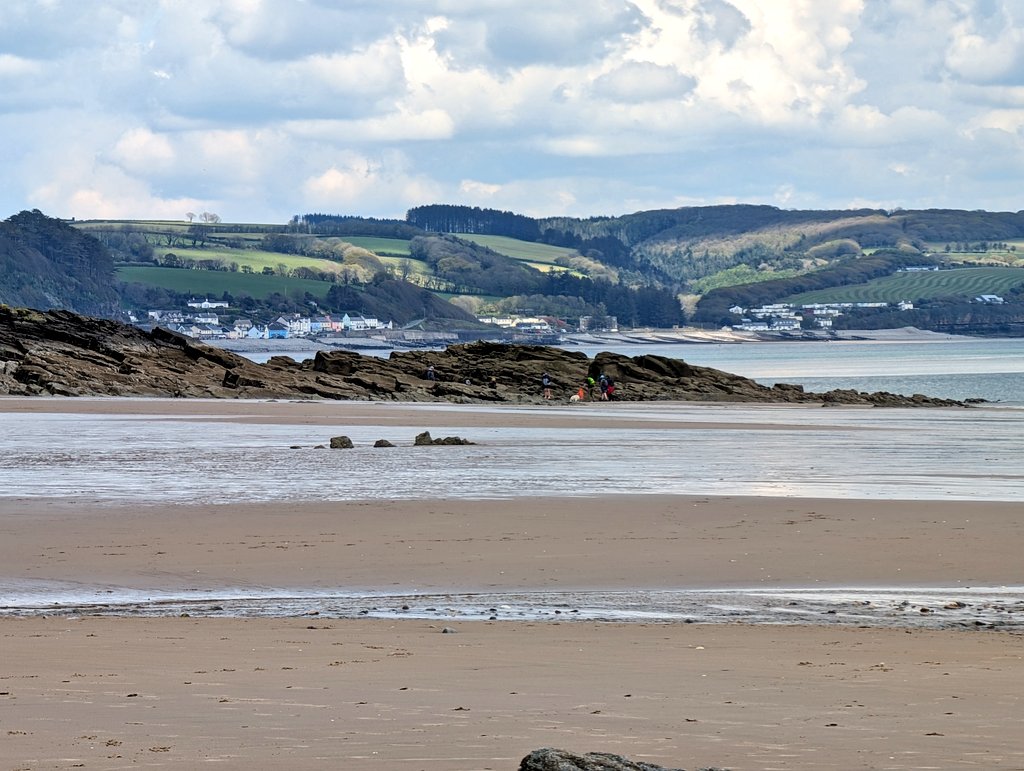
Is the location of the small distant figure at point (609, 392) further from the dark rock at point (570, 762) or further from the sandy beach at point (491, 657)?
the dark rock at point (570, 762)

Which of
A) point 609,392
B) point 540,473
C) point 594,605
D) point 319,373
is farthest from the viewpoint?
point 319,373

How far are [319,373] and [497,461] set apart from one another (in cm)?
3387

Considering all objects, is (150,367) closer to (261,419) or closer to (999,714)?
(261,419)

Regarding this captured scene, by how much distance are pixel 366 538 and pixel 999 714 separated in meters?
9.27

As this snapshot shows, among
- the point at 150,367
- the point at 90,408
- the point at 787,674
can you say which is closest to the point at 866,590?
the point at 787,674

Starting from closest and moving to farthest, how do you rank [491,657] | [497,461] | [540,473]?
[491,657]
[540,473]
[497,461]

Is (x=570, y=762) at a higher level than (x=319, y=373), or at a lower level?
lower

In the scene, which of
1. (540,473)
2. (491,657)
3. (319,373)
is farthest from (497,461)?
(319,373)

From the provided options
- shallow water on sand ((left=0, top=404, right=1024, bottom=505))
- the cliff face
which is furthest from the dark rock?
the cliff face

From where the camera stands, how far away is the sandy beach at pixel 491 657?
655 centimetres

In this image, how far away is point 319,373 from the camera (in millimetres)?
59219

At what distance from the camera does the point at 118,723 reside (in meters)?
6.95

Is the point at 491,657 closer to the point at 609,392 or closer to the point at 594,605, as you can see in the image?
the point at 594,605

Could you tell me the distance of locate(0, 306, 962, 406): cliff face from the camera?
51.4 m
